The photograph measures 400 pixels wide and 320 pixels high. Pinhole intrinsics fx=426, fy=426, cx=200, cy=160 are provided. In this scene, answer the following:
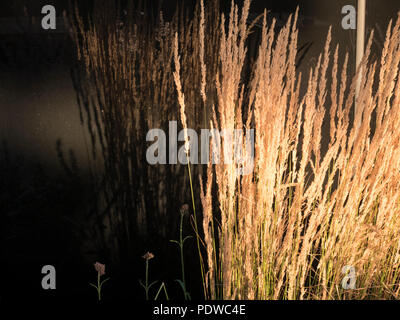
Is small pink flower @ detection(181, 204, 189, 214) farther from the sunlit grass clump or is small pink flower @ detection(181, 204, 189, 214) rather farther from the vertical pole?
the vertical pole

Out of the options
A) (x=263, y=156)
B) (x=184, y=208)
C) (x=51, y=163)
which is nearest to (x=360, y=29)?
(x=263, y=156)

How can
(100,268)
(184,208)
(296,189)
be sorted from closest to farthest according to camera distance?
(296,189), (100,268), (184,208)

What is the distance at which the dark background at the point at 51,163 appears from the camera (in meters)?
2.25

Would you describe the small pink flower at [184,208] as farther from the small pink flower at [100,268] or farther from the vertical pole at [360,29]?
the vertical pole at [360,29]

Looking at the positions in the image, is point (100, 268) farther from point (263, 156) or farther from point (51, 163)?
point (263, 156)

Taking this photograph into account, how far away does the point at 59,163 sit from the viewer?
7.63 ft

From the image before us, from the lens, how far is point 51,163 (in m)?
2.33

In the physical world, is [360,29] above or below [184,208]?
above

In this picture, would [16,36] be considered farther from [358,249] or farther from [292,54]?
[358,249]

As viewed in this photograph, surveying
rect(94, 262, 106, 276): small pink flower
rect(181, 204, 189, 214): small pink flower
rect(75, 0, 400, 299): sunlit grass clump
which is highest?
rect(75, 0, 400, 299): sunlit grass clump

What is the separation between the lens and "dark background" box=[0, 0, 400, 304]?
2248 millimetres

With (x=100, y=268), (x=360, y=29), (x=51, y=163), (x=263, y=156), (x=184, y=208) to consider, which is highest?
(x=360, y=29)

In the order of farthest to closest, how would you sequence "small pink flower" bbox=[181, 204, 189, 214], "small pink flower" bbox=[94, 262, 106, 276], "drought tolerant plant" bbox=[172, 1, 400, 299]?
"small pink flower" bbox=[181, 204, 189, 214] < "small pink flower" bbox=[94, 262, 106, 276] < "drought tolerant plant" bbox=[172, 1, 400, 299]

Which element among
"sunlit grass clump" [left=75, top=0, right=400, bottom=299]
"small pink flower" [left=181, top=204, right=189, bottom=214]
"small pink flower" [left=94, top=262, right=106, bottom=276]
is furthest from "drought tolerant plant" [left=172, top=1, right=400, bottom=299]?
"small pink flower" [left=94, top=262, right=106, bottom=276]
